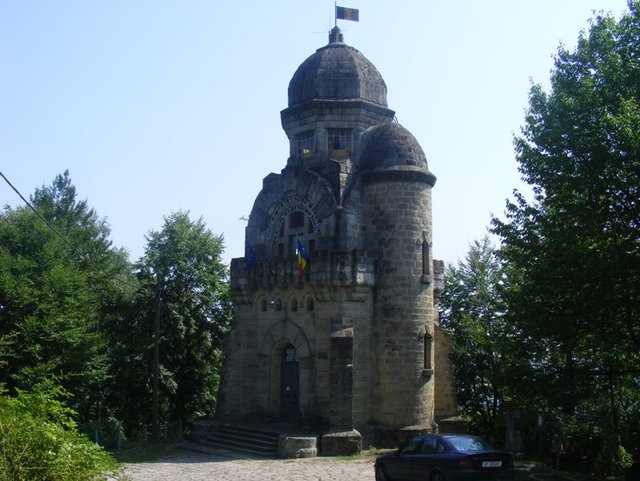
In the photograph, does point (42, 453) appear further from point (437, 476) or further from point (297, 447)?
point (297, 447)

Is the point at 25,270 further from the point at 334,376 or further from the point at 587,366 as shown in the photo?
the point at 587,366

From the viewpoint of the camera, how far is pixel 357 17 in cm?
2959

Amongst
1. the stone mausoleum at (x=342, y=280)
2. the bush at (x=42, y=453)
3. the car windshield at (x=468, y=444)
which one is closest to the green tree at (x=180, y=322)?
the stone mausoleum at (x=342, y=280)

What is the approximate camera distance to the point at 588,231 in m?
17.1

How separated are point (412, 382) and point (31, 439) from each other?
680 inches

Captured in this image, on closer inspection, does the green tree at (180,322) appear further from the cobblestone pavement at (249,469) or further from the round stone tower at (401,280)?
the round stone tower at (401,280)

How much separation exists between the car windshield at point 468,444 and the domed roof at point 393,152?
464 inches

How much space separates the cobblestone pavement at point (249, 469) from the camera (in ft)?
63.5

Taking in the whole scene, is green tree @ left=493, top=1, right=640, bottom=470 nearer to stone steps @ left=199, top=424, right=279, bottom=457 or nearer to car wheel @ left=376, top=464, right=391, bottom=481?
car wheel @ left=376, top=464, right=391, bottom=481

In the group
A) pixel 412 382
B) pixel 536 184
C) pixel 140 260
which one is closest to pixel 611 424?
pixel 536 184

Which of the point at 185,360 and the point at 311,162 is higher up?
the point at 311,162

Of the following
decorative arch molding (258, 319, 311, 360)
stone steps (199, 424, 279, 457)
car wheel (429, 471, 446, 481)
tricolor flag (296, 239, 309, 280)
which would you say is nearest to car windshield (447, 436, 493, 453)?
car wheel (429, 471, 446, 481)

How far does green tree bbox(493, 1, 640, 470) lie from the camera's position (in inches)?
669

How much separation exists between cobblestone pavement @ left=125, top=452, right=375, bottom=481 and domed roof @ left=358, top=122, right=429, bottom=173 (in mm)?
10199
